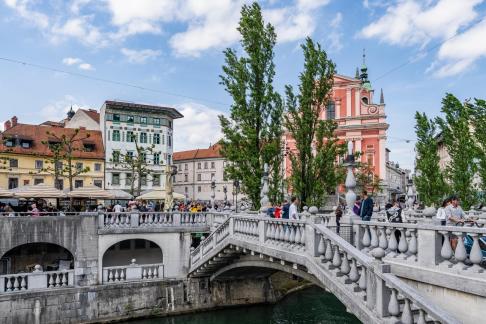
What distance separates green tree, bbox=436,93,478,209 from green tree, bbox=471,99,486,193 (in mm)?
300

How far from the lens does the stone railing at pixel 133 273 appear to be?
21.5m

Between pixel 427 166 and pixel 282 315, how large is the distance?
12.9 m

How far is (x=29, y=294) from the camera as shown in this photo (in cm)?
1898

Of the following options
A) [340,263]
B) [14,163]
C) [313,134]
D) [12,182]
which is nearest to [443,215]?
[340,263]

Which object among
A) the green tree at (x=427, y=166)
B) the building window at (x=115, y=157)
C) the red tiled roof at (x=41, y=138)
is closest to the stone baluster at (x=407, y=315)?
the green tree at (x=427, y=166)

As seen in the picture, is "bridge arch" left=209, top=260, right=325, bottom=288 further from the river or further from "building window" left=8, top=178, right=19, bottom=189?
"building window" left=8, top=178, right=19, bottom=189

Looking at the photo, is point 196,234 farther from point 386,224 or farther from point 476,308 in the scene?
point 476,308

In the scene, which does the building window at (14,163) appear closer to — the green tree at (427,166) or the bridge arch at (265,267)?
the bridge arch at (265,267)

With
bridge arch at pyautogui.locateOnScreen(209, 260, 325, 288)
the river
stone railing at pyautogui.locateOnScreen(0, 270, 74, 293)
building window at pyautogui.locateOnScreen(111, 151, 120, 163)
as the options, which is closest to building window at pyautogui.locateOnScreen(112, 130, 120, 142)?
building window at pyautogui.locateOnScreen(111, 151, 120, 163)

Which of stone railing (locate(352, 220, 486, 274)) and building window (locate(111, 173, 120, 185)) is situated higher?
building window (locate(111, 173, 120, 185))

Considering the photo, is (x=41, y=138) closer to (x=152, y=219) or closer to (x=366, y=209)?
(x=152, y=219)

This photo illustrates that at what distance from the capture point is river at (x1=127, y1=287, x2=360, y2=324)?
21.0 meters

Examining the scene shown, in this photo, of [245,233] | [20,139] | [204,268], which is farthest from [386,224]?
[20,139]

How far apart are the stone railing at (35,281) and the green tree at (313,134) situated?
38.1 feet
